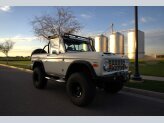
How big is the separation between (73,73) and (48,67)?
2.02 m

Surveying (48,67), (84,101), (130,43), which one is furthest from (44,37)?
(130,43)

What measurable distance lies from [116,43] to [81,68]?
180 feet

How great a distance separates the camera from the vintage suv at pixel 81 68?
605cm

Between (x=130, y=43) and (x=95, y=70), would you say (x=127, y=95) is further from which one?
(x=130, y=43)

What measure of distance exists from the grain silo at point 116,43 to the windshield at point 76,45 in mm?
50843

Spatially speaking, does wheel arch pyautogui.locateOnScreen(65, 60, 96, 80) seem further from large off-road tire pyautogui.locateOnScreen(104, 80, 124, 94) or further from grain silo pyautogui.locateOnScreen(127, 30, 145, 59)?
grain silo pyautogui.locateOnScreen(127, 30, 145, 59)

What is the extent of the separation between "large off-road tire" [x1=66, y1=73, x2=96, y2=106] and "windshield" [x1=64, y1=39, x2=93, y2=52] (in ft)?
5.35

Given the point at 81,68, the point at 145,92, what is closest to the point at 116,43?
the point at 145,92

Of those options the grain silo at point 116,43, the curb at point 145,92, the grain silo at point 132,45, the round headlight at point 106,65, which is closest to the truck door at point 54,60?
the round headlight at point 106,65

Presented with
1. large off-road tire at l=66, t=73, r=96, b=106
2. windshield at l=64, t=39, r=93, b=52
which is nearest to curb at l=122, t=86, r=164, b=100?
windshield at l=64, t=39, r=93, b=52

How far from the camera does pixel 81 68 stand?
21.9 ft

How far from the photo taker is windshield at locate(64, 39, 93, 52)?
25.9 ft

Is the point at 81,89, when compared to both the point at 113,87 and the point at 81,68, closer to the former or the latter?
the point at 81,68

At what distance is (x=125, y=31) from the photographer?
205 ft
